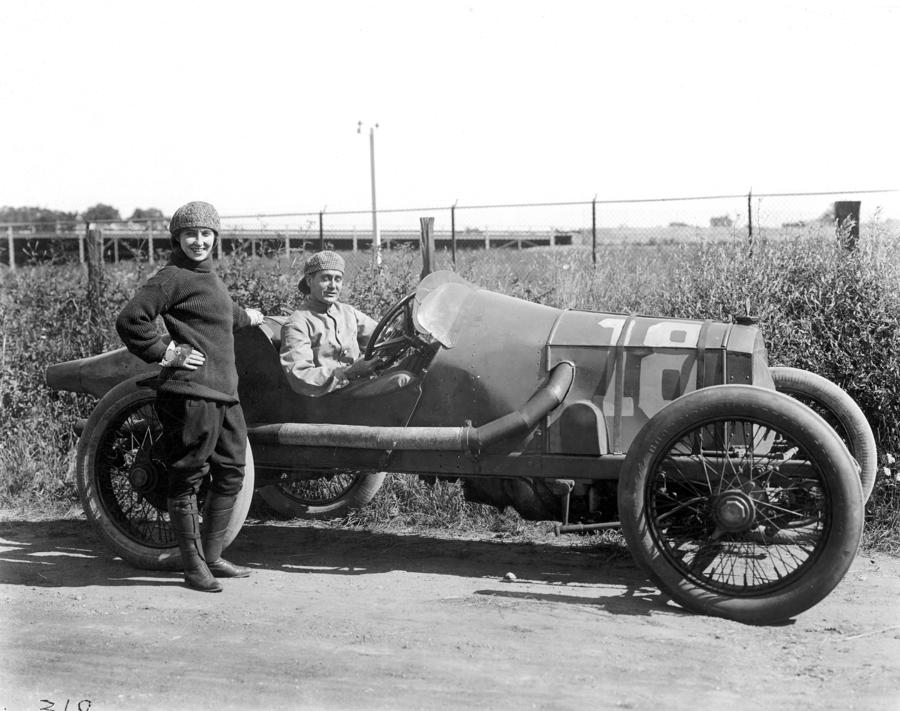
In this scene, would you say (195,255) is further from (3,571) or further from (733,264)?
(733,264)

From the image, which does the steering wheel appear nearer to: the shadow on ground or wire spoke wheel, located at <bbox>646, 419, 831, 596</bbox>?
the shadow on ground

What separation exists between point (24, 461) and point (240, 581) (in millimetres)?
3276

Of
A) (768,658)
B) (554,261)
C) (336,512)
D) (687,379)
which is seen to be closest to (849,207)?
(554,261)

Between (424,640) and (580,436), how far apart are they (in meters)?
1.32

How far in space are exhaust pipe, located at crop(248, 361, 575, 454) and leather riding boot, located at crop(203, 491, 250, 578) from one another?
418 millimetres

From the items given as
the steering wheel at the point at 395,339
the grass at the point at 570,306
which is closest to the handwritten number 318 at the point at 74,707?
the steering wheel at the point at 395,339

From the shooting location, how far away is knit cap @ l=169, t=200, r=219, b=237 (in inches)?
194

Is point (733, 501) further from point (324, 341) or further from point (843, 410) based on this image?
point (324, 341)

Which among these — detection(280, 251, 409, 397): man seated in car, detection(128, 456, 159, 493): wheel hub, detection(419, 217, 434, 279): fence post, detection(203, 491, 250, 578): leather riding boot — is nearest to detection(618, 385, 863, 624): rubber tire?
detection(280, 251, 409, 397): man seated in car

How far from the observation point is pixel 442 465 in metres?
5.02

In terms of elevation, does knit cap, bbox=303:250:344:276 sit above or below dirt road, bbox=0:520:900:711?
above

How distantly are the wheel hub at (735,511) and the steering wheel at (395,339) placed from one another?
1.76 meters

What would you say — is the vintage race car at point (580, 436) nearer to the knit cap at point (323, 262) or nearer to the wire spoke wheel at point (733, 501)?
the wire spoke wheel at point (733, 501)

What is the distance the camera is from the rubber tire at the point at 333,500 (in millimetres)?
6465
